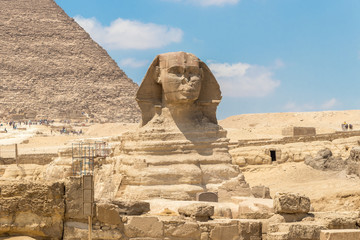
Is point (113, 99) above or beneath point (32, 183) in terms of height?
above

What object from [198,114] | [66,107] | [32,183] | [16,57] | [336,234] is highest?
[16,57]

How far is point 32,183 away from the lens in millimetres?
5133

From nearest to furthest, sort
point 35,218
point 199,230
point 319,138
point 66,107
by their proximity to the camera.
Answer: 1. point 35,218
2. point 199,230
3. point 319,138
4. point 66,107

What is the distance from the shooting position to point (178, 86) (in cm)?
1005

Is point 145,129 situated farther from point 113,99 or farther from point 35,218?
point 113,99

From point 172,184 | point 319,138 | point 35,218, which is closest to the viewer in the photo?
point 35,218

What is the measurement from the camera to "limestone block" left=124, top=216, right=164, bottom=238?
5395 mm

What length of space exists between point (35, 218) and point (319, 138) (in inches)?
776

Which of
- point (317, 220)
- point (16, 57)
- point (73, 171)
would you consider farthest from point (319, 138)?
point (16, 57)

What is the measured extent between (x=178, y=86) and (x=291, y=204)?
466 centimetres

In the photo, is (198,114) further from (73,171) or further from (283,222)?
(283,222)

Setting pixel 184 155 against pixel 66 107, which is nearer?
pixel 184 155

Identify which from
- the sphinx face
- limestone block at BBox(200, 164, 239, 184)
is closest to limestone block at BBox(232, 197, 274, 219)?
limestone block at BBox(200, 164, 239, 184)

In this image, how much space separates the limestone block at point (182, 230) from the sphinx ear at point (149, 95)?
17.1 ft
